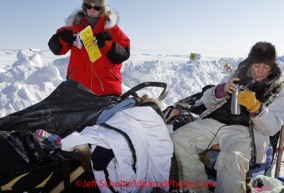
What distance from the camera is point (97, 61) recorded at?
3.49 m

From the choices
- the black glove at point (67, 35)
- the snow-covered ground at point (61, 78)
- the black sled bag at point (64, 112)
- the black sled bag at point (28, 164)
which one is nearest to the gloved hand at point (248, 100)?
the black sled bag at point (64, 112)

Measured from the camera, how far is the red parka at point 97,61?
3457 millimetres

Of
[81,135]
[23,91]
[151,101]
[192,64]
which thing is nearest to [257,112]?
[151,101]

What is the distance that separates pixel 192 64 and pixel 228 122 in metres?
9.88

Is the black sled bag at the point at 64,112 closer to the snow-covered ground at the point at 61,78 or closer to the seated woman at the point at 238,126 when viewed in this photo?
the seated woman at the point at 238,126

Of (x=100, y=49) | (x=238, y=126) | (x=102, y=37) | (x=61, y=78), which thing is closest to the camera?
(x=238, y=126)

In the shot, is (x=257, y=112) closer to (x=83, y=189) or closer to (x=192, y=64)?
(x=83, y=189)

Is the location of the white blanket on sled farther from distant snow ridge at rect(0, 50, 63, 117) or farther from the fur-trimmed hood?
distant snow ridge at rect(0, 50, 63, 117)

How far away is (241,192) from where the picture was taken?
2.46 meters

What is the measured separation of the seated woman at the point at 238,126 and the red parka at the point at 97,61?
3.60 feet

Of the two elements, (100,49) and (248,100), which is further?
(100,49)

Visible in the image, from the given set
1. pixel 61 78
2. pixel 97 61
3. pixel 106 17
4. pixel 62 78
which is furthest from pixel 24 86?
pixel 106 17

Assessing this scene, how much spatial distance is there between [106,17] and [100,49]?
0.43 metres

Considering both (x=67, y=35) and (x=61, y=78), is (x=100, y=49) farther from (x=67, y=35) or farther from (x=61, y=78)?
(x=61, y=78)
